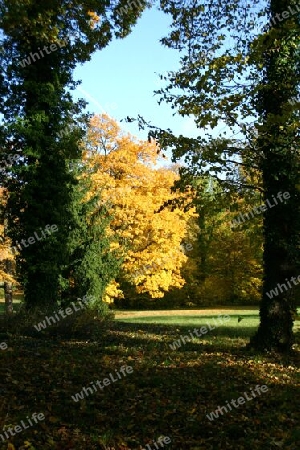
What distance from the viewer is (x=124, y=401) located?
6492 millimetres

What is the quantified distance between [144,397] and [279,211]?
5.55 metres

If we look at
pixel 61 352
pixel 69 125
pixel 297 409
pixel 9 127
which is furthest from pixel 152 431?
pixel 69 125

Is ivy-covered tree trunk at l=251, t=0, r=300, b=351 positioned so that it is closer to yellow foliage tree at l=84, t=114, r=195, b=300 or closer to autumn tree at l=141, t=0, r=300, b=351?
autumn tree at l=141, t=0, r=300, b=351

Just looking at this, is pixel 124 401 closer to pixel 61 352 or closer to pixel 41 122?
pixel 61 352

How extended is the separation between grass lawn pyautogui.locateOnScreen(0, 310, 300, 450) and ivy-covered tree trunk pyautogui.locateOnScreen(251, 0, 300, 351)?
79 cm

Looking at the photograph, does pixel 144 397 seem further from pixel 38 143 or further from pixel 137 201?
pixel 137 201

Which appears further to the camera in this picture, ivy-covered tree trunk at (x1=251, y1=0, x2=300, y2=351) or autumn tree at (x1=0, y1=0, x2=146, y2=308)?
autumn tree at (x1=0, y1=0, x2=146, y2=308)

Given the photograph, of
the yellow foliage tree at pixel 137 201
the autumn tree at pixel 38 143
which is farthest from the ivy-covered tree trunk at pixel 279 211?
the yellow foliage tree at pixel 137 201

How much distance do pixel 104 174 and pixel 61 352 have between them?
633 inches

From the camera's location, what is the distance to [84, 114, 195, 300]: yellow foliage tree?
24.0m

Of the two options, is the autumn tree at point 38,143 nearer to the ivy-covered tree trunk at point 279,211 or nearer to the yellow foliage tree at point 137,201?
the ivy-covered tree trunk at point 279,211

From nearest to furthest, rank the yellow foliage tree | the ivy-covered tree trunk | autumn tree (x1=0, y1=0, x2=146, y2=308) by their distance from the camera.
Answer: the ivy-covered tree trunk → autumn tree (x1=0, y1=0, x2=146, y2=308) → the yellow foliage tree

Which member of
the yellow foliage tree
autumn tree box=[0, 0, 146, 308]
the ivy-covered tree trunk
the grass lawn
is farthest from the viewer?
the yellow foliage tree

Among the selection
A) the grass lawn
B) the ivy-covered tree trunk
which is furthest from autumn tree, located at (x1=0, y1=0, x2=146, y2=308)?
the ivy-covered tree trunk
